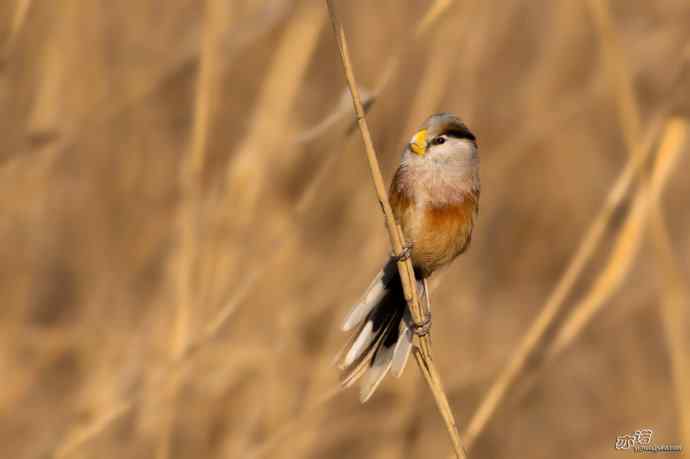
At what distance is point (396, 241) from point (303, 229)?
1.63 m

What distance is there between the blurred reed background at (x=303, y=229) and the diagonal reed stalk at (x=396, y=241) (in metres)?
0.28

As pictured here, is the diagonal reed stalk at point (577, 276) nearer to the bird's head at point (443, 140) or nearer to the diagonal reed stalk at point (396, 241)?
the diagonal reed stalk at point (396, 241)

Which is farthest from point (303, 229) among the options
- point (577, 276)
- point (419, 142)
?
point (577, 276)

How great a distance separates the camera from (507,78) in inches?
179

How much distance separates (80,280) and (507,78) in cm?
213

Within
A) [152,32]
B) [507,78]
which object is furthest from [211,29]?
[507,78]

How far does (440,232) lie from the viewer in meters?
2.95

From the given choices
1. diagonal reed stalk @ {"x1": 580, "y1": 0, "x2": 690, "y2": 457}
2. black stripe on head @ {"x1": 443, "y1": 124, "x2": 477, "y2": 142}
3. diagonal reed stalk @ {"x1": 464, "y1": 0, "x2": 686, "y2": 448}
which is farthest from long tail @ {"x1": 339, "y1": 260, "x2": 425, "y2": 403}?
diagonal reed stalk @ {"x1": 580, "y1": 0, "x2": 690, "y2": 457}

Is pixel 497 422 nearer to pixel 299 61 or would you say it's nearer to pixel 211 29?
pixel 299 61

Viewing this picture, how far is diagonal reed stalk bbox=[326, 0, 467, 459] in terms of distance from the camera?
191 cm

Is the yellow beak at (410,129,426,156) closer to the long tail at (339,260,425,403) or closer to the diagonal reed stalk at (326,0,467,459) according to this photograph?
the long tail at (339,260,425,403)

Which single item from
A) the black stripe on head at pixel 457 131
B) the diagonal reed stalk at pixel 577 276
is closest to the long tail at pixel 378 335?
the diagonal reed stalk at pixel 577 276

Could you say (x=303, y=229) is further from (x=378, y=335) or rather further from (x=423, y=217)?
(x=378, y=335)

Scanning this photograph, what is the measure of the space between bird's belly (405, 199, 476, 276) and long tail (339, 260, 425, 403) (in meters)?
0.11
